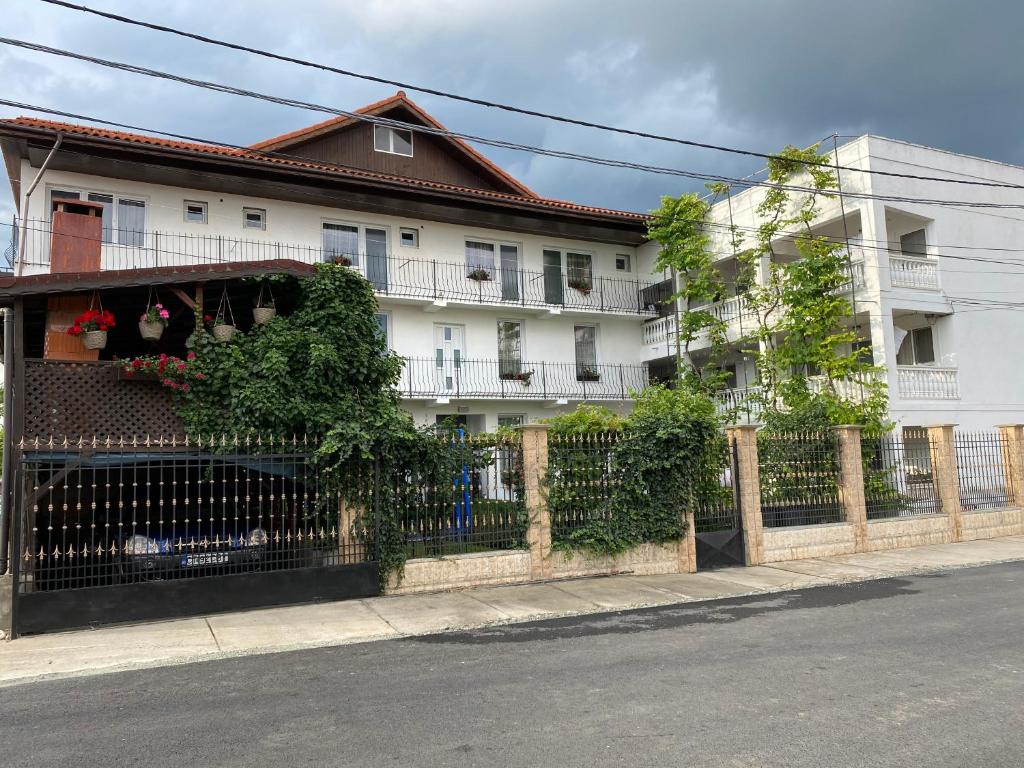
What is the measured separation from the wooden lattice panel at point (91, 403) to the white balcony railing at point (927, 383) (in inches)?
649

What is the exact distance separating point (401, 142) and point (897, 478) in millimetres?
15645

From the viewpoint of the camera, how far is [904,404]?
18172 millimetres

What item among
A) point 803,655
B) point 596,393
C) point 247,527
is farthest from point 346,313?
point 596,393

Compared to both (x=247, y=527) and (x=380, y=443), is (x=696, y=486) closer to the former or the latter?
(x=380, y=443)

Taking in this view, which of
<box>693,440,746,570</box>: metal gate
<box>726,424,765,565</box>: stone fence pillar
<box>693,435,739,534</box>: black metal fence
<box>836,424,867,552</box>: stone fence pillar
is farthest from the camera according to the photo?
<box>836,424,867,552</box>: stone fence pillar

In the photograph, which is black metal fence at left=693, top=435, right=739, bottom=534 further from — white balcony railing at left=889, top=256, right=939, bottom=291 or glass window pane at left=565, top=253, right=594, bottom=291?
glass window pane at left=565, top=253, right=594, bottom=291

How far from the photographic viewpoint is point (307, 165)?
1786 centimetres

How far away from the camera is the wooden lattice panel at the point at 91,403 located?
9.30 m

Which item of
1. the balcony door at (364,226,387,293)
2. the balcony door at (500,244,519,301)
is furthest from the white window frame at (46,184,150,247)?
the balcony door at (500,244,519,301)

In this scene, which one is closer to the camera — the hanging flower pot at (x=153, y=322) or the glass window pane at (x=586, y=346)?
the hanging flower pot at (x=153, y=322)

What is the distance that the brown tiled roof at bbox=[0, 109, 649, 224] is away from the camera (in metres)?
15.6

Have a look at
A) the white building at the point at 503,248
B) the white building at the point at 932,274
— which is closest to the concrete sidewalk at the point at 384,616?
the white building at the point at 932,274

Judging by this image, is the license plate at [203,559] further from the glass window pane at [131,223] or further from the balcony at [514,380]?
the glass window pane at [131,223]

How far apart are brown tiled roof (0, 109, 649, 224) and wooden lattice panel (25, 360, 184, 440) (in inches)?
189
